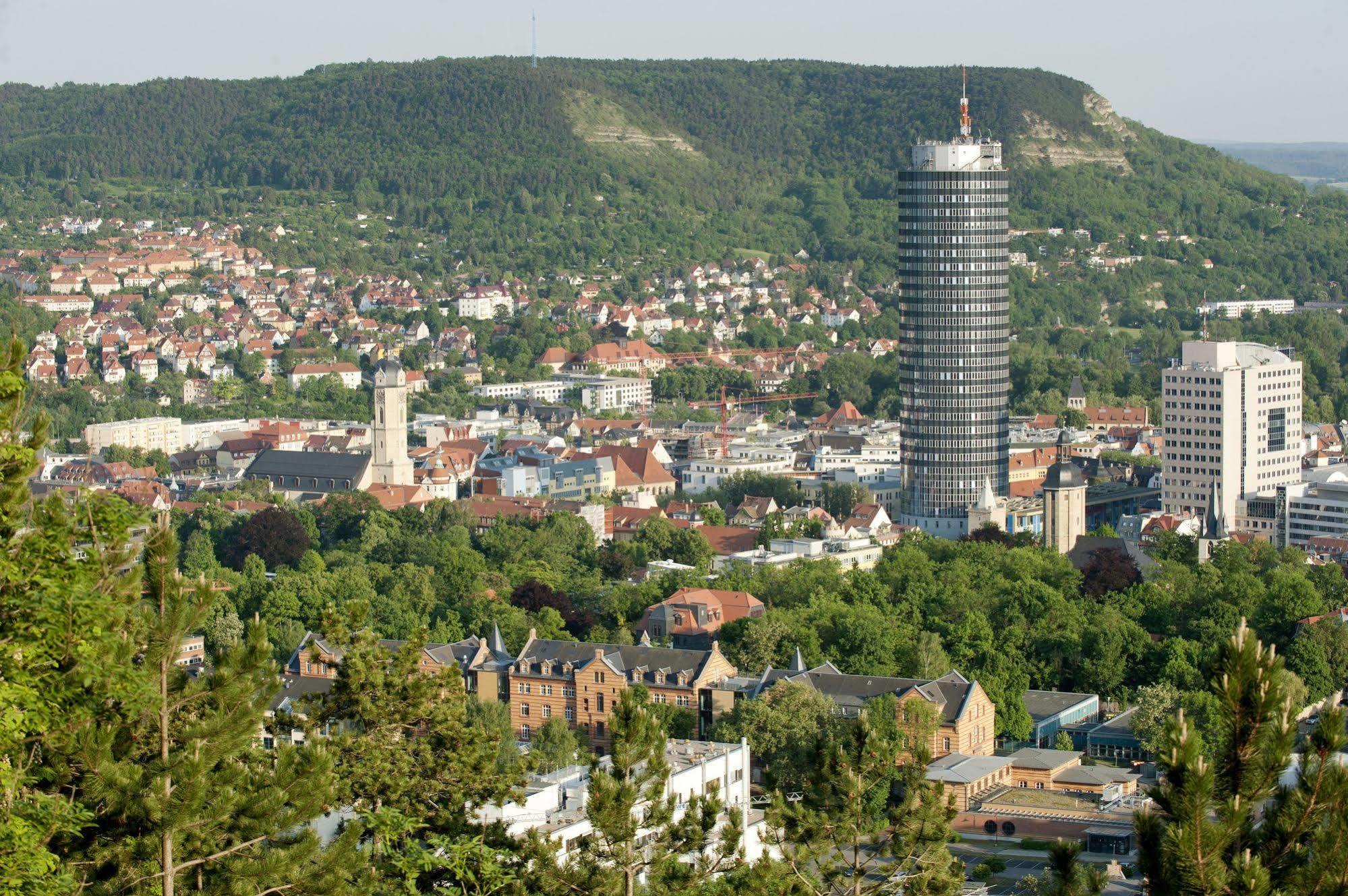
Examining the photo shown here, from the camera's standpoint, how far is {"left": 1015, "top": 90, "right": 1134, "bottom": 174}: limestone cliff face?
175250 millimetres

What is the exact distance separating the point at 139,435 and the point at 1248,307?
225 ft

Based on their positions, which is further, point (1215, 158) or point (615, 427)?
point (1215, 158)

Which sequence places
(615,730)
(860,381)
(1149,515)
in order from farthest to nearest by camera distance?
1. (860,381)
2. (1149,515)
3. (615,730)

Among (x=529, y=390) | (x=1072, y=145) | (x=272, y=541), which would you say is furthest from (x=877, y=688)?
(x=1072, y=145)

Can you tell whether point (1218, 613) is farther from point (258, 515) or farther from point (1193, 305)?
point (1193, 305)

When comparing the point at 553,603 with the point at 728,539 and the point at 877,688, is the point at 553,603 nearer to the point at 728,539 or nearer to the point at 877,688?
the point at 877,688

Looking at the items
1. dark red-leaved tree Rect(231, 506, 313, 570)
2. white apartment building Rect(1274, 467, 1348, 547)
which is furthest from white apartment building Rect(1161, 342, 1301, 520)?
dark red-leaved tree Rect(231, 506, 313, 570)

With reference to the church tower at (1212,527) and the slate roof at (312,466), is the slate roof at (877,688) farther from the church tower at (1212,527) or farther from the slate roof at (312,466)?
the slate roof at (312,466)

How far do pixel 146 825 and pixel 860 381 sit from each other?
9516cm

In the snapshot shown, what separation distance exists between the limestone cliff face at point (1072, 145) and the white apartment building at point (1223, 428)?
10247 cm

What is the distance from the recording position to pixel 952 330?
2859 inches

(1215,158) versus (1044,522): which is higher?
(1215,158)

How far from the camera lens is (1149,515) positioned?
6881 centimetres

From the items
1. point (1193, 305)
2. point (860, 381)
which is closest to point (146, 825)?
point (860, 381)
